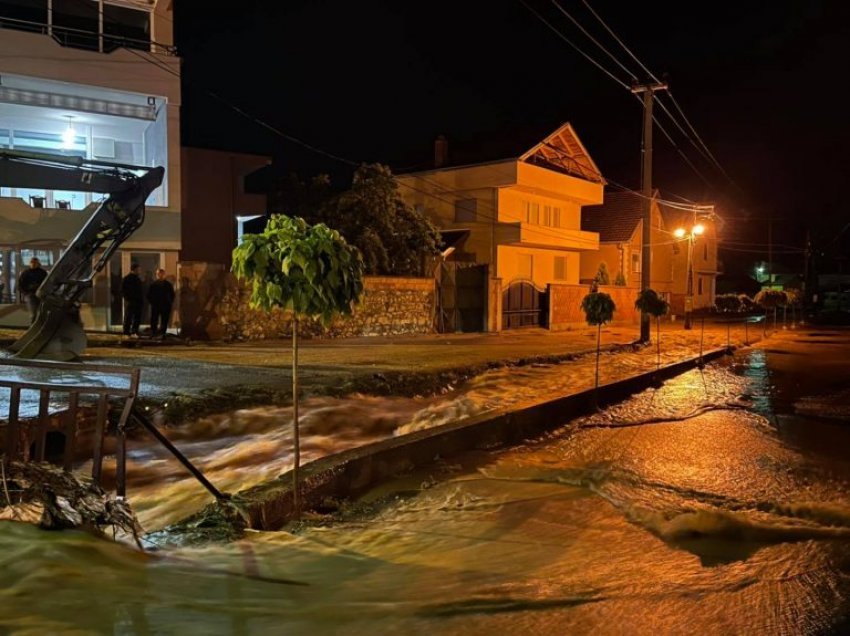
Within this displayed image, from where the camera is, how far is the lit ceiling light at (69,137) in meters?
22.2

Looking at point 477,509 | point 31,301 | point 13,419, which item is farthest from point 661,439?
point 31,301

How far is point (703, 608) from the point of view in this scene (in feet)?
13.8

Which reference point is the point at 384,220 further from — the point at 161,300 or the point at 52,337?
the point at 52,337

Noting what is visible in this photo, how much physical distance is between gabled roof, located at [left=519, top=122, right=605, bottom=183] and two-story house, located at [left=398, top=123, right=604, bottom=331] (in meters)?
0.05

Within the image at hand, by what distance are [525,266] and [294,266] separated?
1207 inches

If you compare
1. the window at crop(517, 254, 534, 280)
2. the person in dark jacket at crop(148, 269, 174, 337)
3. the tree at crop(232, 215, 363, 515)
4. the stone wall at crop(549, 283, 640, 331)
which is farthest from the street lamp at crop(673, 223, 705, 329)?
the tree at crop(232, 215, 363, 515)

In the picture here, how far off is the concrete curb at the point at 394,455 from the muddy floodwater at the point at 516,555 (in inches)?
10.2

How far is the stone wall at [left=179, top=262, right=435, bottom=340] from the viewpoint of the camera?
1784 centimetres

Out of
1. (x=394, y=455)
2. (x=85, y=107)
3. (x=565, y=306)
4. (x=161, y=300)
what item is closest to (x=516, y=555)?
(x=394, y=455)

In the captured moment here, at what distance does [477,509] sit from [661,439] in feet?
13.4

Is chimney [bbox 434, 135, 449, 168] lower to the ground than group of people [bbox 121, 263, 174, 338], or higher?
higher

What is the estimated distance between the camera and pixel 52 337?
12898 mm

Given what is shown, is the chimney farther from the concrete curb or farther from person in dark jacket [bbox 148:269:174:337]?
the concrete curb

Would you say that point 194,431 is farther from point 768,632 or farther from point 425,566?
point 768,632
